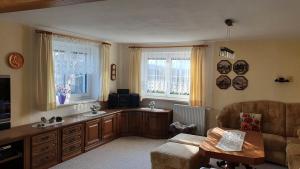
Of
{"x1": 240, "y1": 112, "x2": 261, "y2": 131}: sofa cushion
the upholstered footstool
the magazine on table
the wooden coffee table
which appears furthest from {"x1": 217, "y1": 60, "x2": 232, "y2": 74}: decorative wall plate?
the upholstered footstool

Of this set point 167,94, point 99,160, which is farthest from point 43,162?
point 167,94

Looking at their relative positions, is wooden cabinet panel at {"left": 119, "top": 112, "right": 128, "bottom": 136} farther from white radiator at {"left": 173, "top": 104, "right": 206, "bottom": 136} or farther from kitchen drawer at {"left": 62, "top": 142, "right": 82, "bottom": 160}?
kitchen drawer at {"left": 62, "top": 142, "right": 82, "bottom": 160}

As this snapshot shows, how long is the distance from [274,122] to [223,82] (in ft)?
4.19

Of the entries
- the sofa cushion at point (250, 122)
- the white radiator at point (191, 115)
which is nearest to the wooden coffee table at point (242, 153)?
the sofa cushion at point (250, 122)

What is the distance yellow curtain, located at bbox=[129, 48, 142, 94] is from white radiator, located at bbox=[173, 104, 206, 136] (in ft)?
3.66

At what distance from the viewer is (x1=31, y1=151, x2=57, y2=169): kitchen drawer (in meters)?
3.60

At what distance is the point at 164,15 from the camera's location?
3.07 meters

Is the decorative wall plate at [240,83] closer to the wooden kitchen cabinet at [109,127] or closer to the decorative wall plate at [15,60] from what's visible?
the wooden kitchen cabinet at [109,127]

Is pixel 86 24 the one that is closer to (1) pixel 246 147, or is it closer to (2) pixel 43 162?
(2) pixel 43 162

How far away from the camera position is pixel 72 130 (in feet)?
13.9

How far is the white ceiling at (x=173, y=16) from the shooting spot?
254 centimetres

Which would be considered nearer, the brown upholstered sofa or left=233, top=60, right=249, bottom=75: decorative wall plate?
the brown upholstered sofa

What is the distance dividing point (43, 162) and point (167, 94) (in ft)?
10.7

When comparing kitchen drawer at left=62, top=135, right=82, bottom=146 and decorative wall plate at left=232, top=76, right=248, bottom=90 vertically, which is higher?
decorative wall plate at left=232, top=76, right=248, bottom=90
